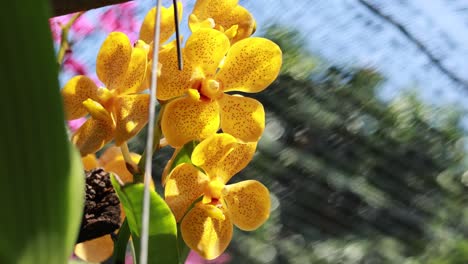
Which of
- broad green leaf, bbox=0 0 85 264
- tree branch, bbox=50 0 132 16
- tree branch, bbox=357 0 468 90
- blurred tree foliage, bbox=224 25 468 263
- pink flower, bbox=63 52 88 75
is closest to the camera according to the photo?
broad green leaf, bbox=0 0 85 264

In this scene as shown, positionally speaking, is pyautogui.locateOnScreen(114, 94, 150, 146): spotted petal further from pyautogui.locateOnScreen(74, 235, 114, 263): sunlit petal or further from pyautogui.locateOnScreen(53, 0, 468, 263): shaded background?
pyautogui.locateOnScreen(53, 0, 468, 263): shaded background

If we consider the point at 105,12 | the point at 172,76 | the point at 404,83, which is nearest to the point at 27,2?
the point at 172,76

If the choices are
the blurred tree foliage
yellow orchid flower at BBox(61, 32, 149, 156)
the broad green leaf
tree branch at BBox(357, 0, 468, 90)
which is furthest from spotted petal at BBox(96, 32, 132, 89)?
the blurred tree foliage

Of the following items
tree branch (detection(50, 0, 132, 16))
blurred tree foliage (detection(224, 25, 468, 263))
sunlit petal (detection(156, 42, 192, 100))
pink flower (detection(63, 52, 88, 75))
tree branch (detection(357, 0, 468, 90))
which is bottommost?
blurred tree foliage (detection(224, 25, 468, 263))

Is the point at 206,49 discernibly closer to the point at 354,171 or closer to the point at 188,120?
the point at 188,120

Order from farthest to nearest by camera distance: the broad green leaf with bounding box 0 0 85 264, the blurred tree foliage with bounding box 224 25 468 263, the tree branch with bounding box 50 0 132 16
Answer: the blurred tree foliage with bounding box 224 25 468 263, the tree branch with bounding box 50 0 132 16, the broad green leaf with bounding box 0 0 85 264

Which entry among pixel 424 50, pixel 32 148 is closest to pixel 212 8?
pixel 32 148
